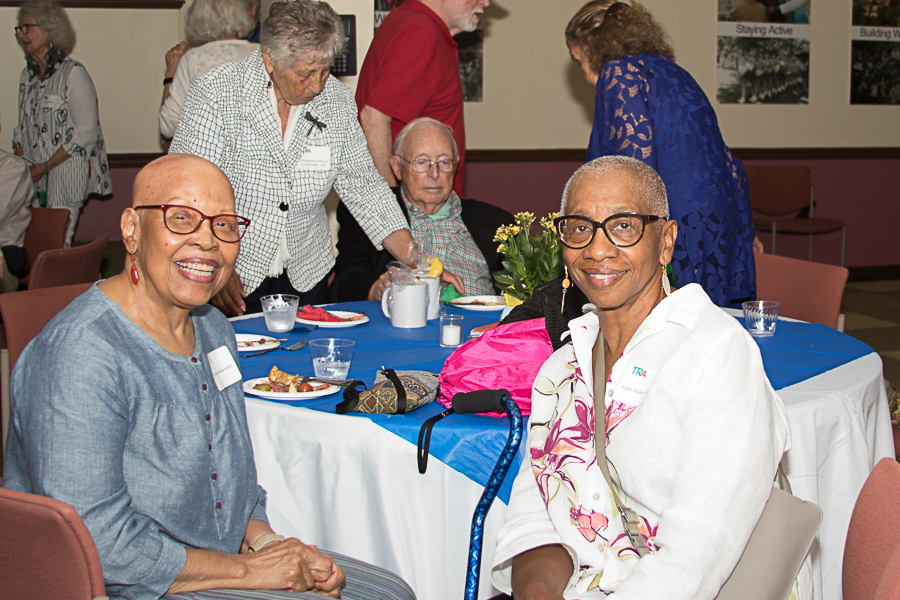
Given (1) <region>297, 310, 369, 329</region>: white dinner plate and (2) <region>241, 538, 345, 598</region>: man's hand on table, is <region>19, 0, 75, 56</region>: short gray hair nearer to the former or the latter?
(1) <region>297, 310, 369, 329</region>: white dinner plate

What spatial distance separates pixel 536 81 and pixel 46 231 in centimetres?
407

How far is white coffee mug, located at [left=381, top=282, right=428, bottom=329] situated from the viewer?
8.27ft

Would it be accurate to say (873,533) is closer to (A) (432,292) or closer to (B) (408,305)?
(B) (408,305)

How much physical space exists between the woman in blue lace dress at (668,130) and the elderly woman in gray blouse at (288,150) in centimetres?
92

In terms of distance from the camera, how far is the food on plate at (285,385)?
1835mm

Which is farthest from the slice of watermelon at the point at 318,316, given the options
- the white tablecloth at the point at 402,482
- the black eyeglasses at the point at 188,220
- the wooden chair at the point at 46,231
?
the wooden chair at the point at 46,231

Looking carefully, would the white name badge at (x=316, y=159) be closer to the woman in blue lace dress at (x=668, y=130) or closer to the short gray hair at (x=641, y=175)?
the woman in blue lace dress at (x=668, y=130)

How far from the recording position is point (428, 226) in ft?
11.2

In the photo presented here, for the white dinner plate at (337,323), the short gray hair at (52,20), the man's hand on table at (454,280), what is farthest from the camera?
the short gray hair at (52,20)

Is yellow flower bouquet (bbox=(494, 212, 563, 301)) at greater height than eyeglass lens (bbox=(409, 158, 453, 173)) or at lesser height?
lesser

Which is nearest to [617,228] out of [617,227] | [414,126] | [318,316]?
[617,227]

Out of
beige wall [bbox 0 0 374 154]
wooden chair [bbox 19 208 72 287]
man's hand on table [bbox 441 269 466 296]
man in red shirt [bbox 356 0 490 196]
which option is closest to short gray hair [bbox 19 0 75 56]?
beige wall [bbox 0 0 374 154]

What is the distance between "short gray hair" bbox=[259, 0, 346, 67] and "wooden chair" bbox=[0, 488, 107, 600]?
1.95 m

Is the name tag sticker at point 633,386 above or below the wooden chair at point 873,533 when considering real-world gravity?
above
